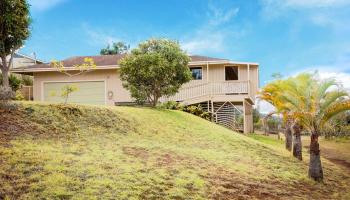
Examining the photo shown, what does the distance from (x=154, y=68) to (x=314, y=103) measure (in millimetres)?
9862

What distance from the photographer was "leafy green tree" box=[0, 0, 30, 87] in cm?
1873

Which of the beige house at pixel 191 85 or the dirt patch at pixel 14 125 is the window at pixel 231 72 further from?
the dirt patch at pixel 14 125

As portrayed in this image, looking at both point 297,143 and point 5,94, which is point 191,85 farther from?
point 5,94

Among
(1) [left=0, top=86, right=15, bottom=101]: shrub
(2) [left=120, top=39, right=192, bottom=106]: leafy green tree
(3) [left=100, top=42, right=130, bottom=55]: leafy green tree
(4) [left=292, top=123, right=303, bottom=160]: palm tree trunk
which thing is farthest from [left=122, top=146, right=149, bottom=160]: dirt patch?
(3) [left=100, top=42, right=130, bottom=55]: leafy green tree

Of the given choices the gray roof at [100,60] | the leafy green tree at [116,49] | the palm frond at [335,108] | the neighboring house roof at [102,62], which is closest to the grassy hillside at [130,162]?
the palm frond at [335,108]

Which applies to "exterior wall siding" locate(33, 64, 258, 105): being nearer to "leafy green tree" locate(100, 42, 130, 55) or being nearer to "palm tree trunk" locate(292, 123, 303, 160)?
"palm tree trunk" locate(292, 123, 303, 160)

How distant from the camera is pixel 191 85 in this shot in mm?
30344

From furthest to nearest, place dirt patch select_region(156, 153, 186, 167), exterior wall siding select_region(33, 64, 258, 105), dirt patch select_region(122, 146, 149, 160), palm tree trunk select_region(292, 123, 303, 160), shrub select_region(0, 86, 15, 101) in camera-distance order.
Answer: exterior wall siding select_region(33, 64, 258, 105)
palm tree trunk select_region(292, 123, 303, 160)
shrub select_region(0, 86, 15, 101)
dirt patch select_region(122, 146, 149, 160)
dirt patch select_region(156, 153, 186, 167)

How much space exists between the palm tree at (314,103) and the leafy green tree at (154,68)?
8268mm

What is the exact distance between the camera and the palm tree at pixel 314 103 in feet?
48.8

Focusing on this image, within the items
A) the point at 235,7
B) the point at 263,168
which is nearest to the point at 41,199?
the point at 263,168

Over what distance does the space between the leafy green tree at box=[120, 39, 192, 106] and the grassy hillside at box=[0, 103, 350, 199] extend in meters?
3.85

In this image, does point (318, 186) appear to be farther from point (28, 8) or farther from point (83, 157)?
point (28, 8)

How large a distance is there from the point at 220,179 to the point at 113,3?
61.7ft
